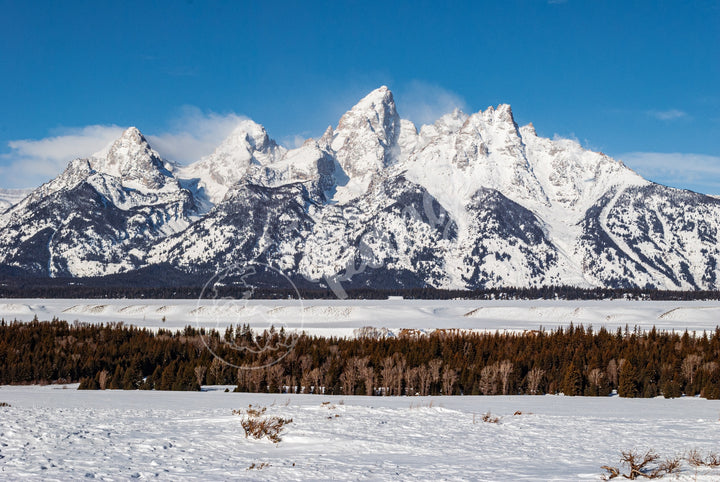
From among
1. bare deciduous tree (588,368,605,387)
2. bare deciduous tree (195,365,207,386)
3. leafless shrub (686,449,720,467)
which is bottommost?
bare deciduous tree (195,365,207,386)

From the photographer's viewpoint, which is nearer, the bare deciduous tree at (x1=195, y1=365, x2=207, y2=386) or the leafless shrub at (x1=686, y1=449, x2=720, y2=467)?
the leafless shrub at (x1=686, y1=449, x2=720, y2=467)

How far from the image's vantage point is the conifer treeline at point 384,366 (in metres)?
67.7

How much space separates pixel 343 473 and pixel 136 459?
6.54 metres

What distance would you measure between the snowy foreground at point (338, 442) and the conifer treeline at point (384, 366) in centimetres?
2874

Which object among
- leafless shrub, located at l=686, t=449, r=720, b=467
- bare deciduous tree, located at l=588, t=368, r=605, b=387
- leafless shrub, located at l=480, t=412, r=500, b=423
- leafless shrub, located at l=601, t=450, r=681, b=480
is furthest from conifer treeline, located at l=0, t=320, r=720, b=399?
leafless shrub, located at l=601, t=450, r=681, b=480

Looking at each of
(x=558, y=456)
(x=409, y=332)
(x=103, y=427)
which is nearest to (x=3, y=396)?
(x=103, y=427)

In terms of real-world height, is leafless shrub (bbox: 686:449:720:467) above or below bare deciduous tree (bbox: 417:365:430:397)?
above

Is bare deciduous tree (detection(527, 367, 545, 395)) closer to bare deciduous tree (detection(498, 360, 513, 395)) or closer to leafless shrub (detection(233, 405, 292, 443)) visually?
bare deciduous tree (detection(498, 360, 513, 395))

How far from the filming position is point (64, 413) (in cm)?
2941

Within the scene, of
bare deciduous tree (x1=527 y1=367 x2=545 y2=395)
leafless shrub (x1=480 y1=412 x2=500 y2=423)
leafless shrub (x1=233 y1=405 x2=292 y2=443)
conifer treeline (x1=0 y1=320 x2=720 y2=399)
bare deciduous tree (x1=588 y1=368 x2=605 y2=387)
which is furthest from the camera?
bare deciduous tree (x1=527 y1=367 x2=545 y2=395)

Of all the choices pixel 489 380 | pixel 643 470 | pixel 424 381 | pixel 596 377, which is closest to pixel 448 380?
pixel 424 381

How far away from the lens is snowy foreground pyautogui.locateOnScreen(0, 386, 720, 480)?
19.3 meters

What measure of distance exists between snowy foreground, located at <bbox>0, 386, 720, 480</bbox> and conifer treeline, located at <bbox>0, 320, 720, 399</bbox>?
2874 cm

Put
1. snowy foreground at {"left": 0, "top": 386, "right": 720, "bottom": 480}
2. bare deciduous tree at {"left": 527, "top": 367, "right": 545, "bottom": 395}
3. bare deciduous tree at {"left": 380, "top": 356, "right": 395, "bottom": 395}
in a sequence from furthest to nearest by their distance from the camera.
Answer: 1. bare deciduous tree at {"left": 527, "top": 367, "right": 545, "bottom": 395}
2. bare deciduous tree at {"left": 380, "top": 356, "right": 395, "bottom": 395}
3. snowy foreground at {"left": 0, "top": 386, "right": 720, "bottom": 480}
